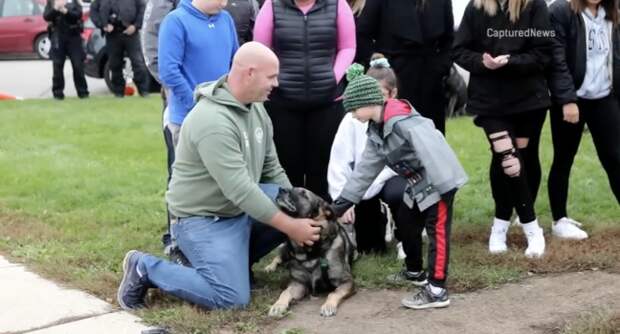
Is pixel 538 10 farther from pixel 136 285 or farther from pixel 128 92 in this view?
pixel 128 92

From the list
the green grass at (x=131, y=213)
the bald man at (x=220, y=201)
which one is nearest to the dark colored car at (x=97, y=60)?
the green grass at (x=131, y=213)

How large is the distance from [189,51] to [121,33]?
28.2 feet

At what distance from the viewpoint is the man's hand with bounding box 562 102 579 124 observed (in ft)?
19.1

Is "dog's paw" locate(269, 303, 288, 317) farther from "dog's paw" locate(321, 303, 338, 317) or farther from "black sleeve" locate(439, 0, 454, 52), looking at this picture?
"black sleeve" locate(439, 0, 454, 52)

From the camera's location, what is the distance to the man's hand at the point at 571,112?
5.83 meters

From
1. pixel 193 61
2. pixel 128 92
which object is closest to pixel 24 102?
pixel 128 92

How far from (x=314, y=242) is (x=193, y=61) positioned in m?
1.51

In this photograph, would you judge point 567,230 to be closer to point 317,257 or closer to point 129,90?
point 317,257

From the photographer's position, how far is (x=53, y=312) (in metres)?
4.98

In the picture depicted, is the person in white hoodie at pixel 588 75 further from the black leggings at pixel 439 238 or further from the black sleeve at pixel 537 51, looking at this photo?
the black leggings at pixel 439 238

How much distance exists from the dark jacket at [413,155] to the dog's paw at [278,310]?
0.82 meters

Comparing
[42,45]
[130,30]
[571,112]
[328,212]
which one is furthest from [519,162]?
[42,45]

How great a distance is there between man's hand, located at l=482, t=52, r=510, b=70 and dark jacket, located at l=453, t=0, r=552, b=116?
2.0 inches

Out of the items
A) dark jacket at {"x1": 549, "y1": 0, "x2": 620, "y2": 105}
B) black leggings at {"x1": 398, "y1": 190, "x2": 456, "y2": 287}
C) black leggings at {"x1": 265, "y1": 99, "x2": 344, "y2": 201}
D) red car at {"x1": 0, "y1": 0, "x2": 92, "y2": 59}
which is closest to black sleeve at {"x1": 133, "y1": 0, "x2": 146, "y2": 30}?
red car at {"x1": 0, "y1": 0, "x2": 92, "y2": 59}
